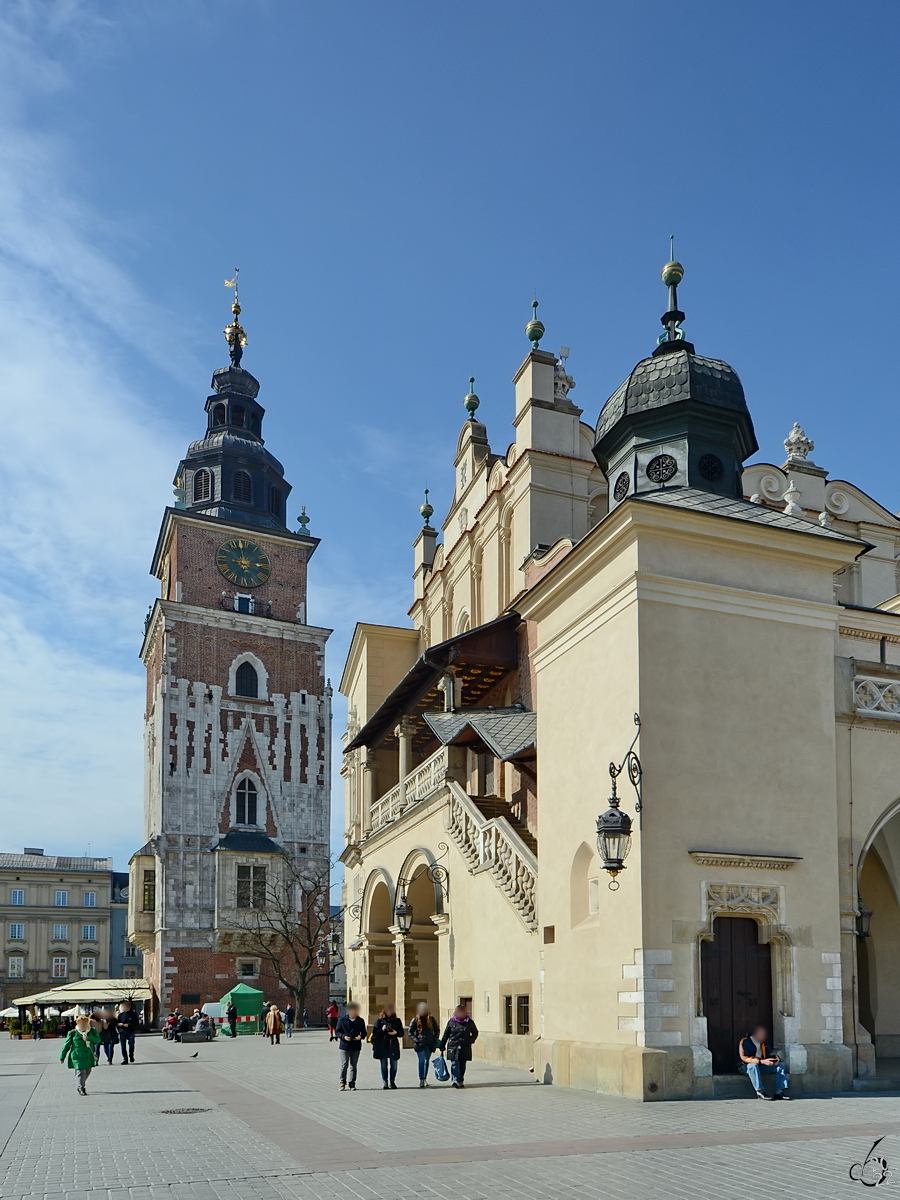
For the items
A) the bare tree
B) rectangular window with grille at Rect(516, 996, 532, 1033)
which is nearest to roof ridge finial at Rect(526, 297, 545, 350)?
rectangular window with grille at Rect(516, 996, 532, 1033)

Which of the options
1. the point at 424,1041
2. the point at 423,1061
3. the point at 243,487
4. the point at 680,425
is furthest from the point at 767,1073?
the point at 243,487

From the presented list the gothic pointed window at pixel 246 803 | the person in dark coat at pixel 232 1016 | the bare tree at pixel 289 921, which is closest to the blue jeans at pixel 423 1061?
the person in dark coat at pixel 232 1016

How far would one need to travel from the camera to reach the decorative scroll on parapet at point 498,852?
60.1ft

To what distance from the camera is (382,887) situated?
29.5m

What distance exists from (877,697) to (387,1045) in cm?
840

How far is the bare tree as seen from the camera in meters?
55.1

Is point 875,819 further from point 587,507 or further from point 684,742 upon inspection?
point 587,507

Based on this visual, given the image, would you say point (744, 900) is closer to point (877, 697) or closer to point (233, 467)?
point (877, 697)

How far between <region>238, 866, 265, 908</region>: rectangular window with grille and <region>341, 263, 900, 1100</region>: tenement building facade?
3649 centimetres

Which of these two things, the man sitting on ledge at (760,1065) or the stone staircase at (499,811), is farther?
the stone staircase at (499,811)

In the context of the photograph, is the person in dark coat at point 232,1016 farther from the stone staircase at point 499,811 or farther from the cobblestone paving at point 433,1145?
the cobblestone paving at point 433,1145

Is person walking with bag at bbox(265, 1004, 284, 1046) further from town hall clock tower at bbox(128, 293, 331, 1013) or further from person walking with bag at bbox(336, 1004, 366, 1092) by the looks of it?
town hall clock tower at bbox(128, 293, 331, 1013)

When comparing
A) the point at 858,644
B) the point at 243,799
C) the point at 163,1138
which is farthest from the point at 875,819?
the point at 243,799

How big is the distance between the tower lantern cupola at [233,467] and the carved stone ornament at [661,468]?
151ft
